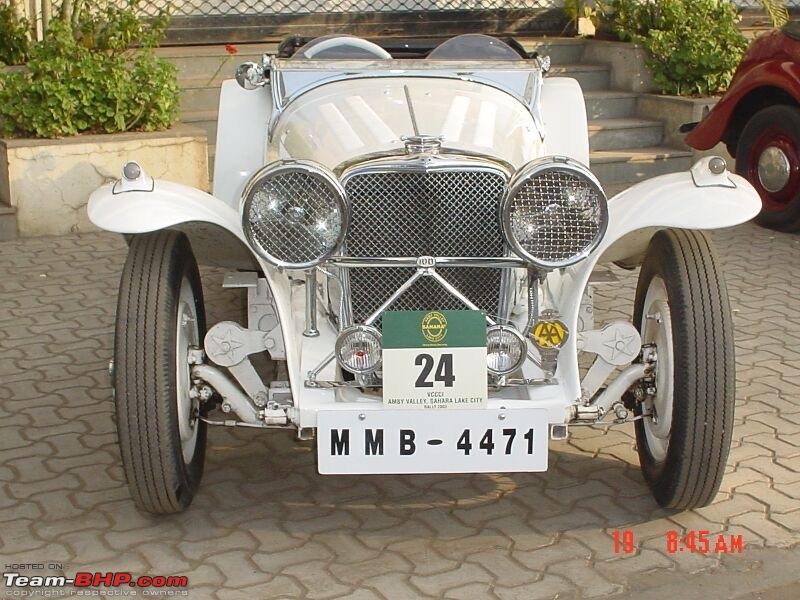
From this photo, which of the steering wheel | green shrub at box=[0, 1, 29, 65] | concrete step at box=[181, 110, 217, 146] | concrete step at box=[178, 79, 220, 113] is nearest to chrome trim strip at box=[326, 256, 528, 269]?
the steering wheel

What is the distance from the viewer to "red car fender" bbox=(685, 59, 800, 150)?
305 inches

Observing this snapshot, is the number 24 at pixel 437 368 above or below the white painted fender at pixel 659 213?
below

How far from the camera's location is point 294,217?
3715 millimetres

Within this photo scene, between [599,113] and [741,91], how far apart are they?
2.15 m

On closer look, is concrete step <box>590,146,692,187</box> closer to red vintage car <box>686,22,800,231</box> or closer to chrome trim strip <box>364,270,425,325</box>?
red vintage car <box>686,22,800,231</box>

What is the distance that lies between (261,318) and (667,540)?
1.63m

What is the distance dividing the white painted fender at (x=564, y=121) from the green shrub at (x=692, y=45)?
461cm

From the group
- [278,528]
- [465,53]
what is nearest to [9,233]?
[465,53]

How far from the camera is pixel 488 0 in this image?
11.4 meters

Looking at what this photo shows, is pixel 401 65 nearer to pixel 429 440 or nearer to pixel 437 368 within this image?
pixel 437 368

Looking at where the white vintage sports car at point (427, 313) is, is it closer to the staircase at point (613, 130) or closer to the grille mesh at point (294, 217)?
the grille mesh at point (294, 217)

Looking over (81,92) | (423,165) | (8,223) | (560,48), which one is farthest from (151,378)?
(560,48)

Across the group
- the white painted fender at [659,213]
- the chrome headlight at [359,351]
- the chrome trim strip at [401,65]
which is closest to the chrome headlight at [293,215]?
the chrome headlight at [359,351]

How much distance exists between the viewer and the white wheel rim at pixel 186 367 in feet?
13.0
